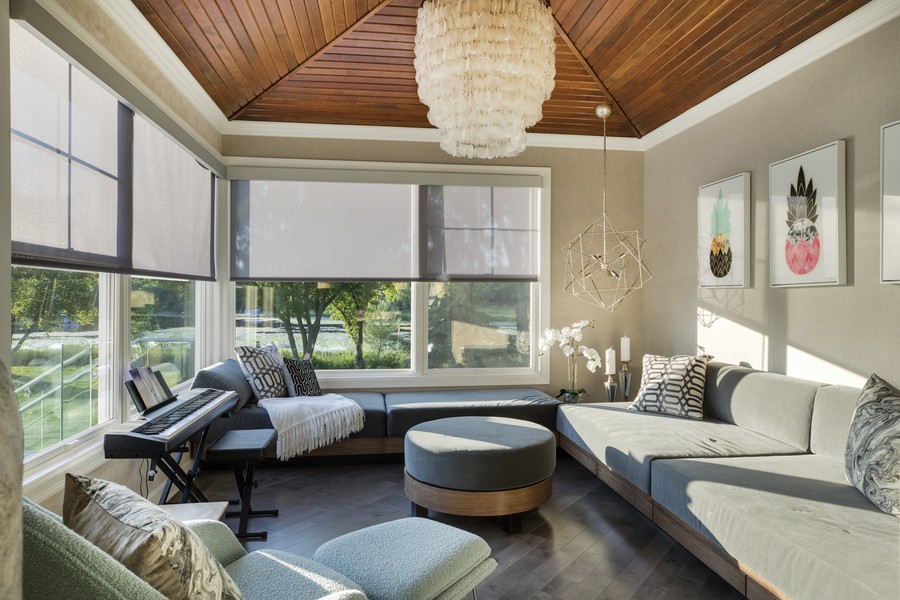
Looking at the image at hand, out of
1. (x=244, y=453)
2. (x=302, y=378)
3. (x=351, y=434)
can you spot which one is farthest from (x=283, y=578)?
(x=302, y=378)

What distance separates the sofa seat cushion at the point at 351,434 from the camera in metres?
3.93

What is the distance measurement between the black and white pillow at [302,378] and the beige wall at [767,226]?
2875mm

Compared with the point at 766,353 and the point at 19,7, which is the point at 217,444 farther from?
the point at 766,353

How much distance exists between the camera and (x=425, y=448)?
10.3 feet

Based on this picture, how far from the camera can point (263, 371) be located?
4.25 m

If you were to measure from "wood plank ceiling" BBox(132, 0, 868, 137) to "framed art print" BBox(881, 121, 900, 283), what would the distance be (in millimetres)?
706

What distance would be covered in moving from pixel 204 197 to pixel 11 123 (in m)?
2.23

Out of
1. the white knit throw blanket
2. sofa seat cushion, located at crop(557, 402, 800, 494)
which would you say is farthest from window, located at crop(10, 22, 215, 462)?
sofa seat cushion, located at crop(557, 402, 800, 494)

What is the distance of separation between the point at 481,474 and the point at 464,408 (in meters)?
1.25

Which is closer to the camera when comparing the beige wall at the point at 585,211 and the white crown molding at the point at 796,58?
the white crown molding at the point at 796,58

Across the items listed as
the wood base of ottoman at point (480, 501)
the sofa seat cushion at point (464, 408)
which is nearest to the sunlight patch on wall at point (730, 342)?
the sofa seat cushion at point (464, 408)

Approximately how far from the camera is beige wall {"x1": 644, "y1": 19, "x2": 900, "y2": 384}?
2.81 m

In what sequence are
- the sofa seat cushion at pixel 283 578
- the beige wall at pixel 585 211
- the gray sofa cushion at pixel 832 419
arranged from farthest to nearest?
the beige wall at pixel 585 211
the gray sofa cushion at pixel 832 419
the sofa seat cushion at pixel 283 578

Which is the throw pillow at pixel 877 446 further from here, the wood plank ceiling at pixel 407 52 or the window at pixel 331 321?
the window at pixel 331 321
